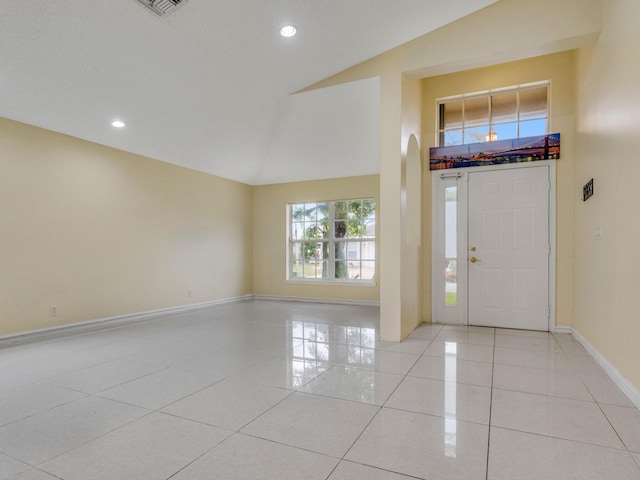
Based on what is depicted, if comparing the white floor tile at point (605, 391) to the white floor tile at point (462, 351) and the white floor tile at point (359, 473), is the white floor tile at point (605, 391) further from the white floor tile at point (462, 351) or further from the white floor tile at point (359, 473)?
the white floor tile at point (359, 473)

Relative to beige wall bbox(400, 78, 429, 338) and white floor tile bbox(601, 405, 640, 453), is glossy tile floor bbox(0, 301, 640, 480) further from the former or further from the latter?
beige wall bbox(400, 78, 429, 338)

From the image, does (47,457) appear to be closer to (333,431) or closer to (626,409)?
(333,431)

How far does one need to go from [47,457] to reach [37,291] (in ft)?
10.1

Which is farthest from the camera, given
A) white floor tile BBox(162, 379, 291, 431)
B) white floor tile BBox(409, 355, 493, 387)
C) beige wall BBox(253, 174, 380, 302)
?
beige wall BBox(253, 174, 380, 302)

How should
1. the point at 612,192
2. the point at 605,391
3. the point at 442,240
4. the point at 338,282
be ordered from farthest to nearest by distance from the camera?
the point at 338,282 < the point at 442,240 < the point at 612,192 < the point at 605,391

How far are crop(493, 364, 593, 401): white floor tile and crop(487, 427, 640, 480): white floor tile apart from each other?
745 millimetres

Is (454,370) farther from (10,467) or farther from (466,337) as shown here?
(10,467)

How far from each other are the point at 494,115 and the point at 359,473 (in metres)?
4.77

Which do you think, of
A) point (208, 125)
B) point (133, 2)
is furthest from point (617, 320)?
point (208, 125)

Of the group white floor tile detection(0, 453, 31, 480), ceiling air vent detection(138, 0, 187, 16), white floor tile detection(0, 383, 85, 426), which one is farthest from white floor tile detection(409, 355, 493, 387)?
ceiling air vent detection(138, 0, 187, 16)

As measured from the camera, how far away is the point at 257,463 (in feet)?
5.49

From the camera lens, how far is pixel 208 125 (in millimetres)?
4996

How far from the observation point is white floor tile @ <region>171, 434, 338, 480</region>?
5.19ft

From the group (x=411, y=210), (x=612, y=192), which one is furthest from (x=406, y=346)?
(x=612, y=192)
